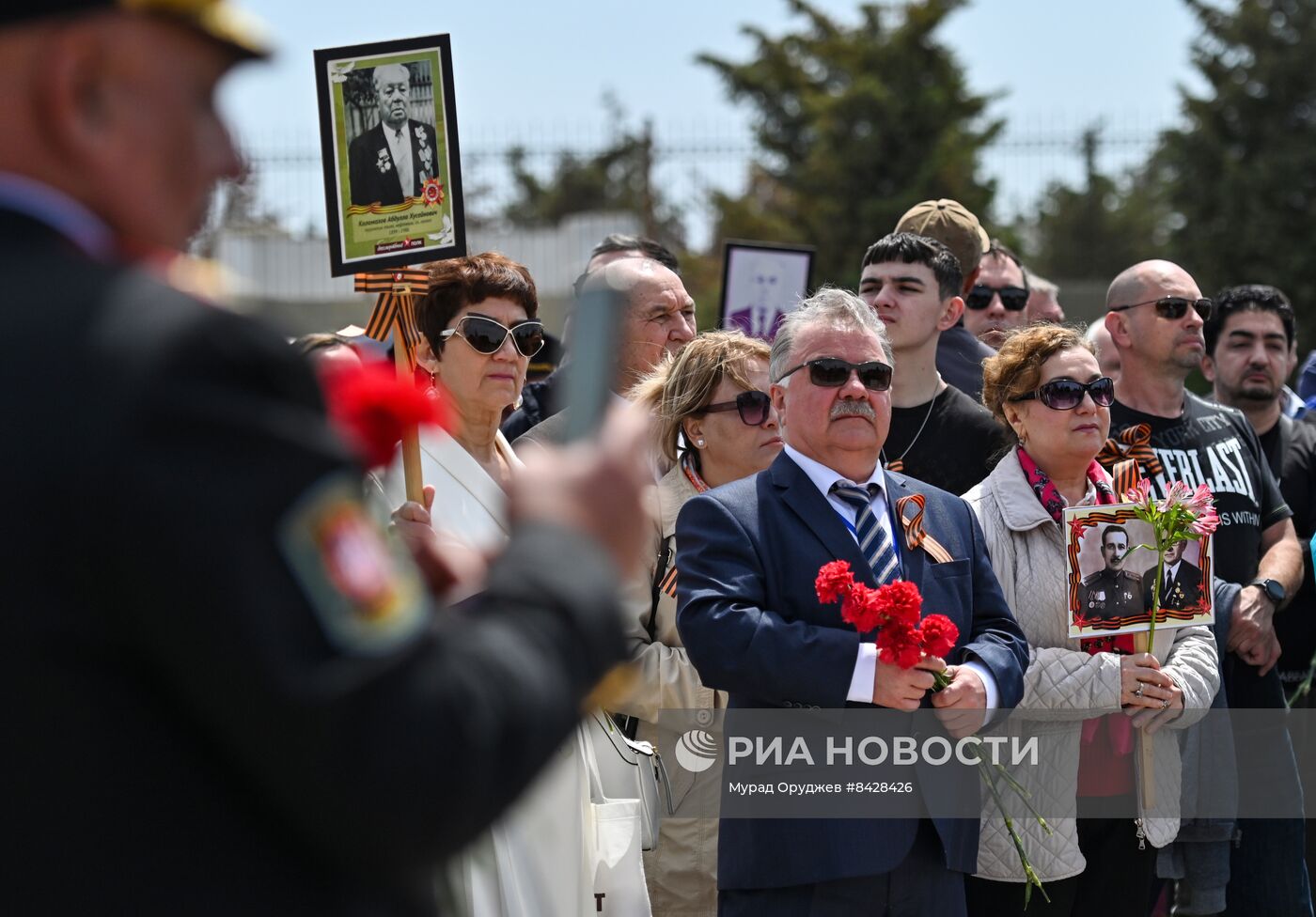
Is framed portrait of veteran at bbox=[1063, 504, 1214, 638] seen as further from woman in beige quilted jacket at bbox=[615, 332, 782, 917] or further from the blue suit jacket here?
woman in beige quilted jacket at bbox=[615, 332, 782, 917]

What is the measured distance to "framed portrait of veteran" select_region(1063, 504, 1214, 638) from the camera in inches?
180

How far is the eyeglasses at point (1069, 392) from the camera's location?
4.85 metres

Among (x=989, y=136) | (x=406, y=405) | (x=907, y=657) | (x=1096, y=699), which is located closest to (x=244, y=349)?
(x=406, y=405)

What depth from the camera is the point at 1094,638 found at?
4.72 m

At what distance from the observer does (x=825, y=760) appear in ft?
12.9

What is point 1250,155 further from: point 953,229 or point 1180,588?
point 1180,588

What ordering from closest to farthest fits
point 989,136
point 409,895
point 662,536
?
point 409,895 → point 662,536 → point 989,136

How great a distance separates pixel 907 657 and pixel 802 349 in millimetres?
982

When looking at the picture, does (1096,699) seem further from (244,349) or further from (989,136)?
(989,136)

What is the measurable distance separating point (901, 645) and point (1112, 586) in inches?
45.4

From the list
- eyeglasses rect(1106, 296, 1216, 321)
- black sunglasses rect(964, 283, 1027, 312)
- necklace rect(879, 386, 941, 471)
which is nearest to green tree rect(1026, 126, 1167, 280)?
black sunglasses rect(964, 283, 1027, 312)

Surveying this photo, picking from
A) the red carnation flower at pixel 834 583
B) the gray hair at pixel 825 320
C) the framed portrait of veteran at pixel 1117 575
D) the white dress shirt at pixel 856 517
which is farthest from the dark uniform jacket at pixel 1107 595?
the red carnation flower at pixel 834 583

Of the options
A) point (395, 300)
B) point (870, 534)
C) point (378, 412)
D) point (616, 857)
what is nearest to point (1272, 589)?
point (870, 534)

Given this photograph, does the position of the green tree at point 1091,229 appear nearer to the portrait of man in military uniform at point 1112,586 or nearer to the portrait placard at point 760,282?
the portrait placard at point 760,282
